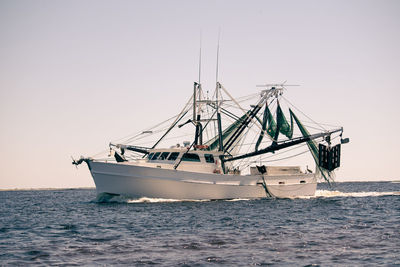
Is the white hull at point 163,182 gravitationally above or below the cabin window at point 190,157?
below

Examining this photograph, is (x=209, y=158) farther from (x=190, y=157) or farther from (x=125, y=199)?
(x=125, y=199)

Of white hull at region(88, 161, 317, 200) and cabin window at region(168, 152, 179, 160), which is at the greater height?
cabin window at region(168, 152, 179, 160)

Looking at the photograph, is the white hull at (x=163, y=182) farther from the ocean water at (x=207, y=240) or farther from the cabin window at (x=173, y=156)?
the ocean water at (x=207, y=240)

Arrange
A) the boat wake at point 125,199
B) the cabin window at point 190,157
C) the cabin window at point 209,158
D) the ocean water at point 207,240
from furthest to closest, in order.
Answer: the cabin window at point 209,158
the cabin window at point 190,157
the boat wake at point 125,199
the ocean water at point 207,240

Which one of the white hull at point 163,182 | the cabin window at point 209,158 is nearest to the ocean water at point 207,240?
the white hull at point 163,182

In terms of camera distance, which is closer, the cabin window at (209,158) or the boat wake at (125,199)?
the boat wake at (125,199)

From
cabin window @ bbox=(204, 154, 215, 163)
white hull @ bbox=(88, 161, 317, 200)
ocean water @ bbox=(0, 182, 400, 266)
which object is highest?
cabin window @ bbox=(204, 154, 215, 163)

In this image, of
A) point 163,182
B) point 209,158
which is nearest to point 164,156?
point 163,182

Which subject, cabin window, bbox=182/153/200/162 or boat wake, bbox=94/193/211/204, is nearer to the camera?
boat wake, bbox=94/193/211/204

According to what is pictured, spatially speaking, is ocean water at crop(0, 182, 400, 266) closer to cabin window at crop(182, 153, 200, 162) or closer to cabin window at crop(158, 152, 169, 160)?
cabin window at crop(182, 153, 200, 162)

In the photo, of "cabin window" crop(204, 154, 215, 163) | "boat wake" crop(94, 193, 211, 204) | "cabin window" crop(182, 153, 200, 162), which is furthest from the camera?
"cabin window" crop(204, 154, 215, 163)

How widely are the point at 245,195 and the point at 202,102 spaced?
401 inches

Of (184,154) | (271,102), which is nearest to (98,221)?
(184,154)

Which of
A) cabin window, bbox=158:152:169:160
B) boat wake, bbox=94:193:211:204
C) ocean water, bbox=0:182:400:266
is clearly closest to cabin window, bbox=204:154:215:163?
cabin window, bbox=158:152:169:160
